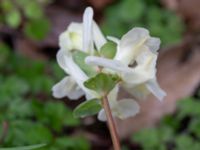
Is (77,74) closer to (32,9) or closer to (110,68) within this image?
(110,68)


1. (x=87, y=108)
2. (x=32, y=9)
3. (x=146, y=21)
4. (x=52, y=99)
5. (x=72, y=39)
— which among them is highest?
(x=32, y=9)

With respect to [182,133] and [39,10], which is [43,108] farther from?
[39,10]

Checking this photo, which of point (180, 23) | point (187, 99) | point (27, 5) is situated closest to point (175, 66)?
point (180, 23)

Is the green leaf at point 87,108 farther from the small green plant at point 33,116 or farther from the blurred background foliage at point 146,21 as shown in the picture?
the blurred background foliage at point 146,21

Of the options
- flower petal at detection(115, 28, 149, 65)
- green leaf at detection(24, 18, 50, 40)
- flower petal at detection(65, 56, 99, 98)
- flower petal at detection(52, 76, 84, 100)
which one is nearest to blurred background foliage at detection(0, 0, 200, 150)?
green leaf at detection(24, 18, 50, 40)

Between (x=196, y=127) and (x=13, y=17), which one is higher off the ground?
(x=13, y=17)

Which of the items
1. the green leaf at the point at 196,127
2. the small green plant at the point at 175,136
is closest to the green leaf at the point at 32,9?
the small green plant at the point at 175,136

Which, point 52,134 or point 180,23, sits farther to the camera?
point 180,23

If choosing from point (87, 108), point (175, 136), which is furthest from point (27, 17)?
point (87, 108)
